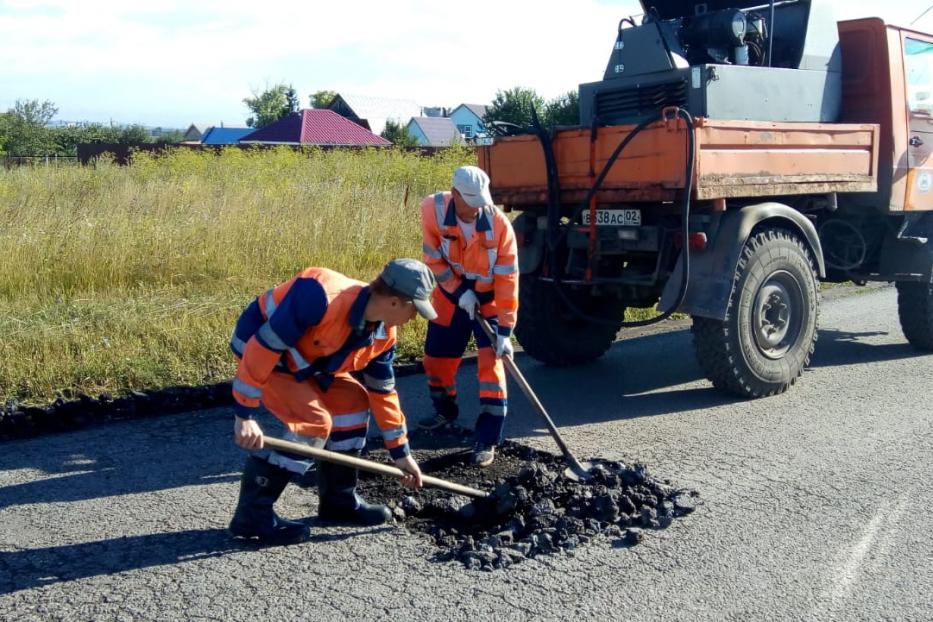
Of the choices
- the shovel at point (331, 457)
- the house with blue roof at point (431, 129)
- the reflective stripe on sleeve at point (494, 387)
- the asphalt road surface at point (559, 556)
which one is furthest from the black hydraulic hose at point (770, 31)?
the house with blue roof at point (431, 129)

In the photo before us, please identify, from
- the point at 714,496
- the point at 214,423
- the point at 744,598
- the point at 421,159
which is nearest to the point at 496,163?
the point at 214,423

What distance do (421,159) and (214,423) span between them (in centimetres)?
1317

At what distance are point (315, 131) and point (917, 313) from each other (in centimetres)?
3795

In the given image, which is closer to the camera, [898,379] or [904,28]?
[898,379]

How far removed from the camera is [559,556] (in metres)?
3.88

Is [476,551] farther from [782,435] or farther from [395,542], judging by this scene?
[782,435]

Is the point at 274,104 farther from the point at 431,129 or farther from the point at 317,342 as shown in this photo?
the point at 317,342

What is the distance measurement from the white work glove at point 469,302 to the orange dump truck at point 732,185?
1.48 metres

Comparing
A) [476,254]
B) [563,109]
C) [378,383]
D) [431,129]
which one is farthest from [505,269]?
[431,129]

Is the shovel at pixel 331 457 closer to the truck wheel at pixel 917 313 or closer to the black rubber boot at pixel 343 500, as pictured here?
the black rubber boot at pixel 343 500

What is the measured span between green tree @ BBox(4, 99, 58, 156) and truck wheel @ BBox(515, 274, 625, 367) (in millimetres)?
31463

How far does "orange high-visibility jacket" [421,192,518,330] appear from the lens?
5.07m

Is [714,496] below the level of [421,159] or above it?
below

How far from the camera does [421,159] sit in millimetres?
18359
